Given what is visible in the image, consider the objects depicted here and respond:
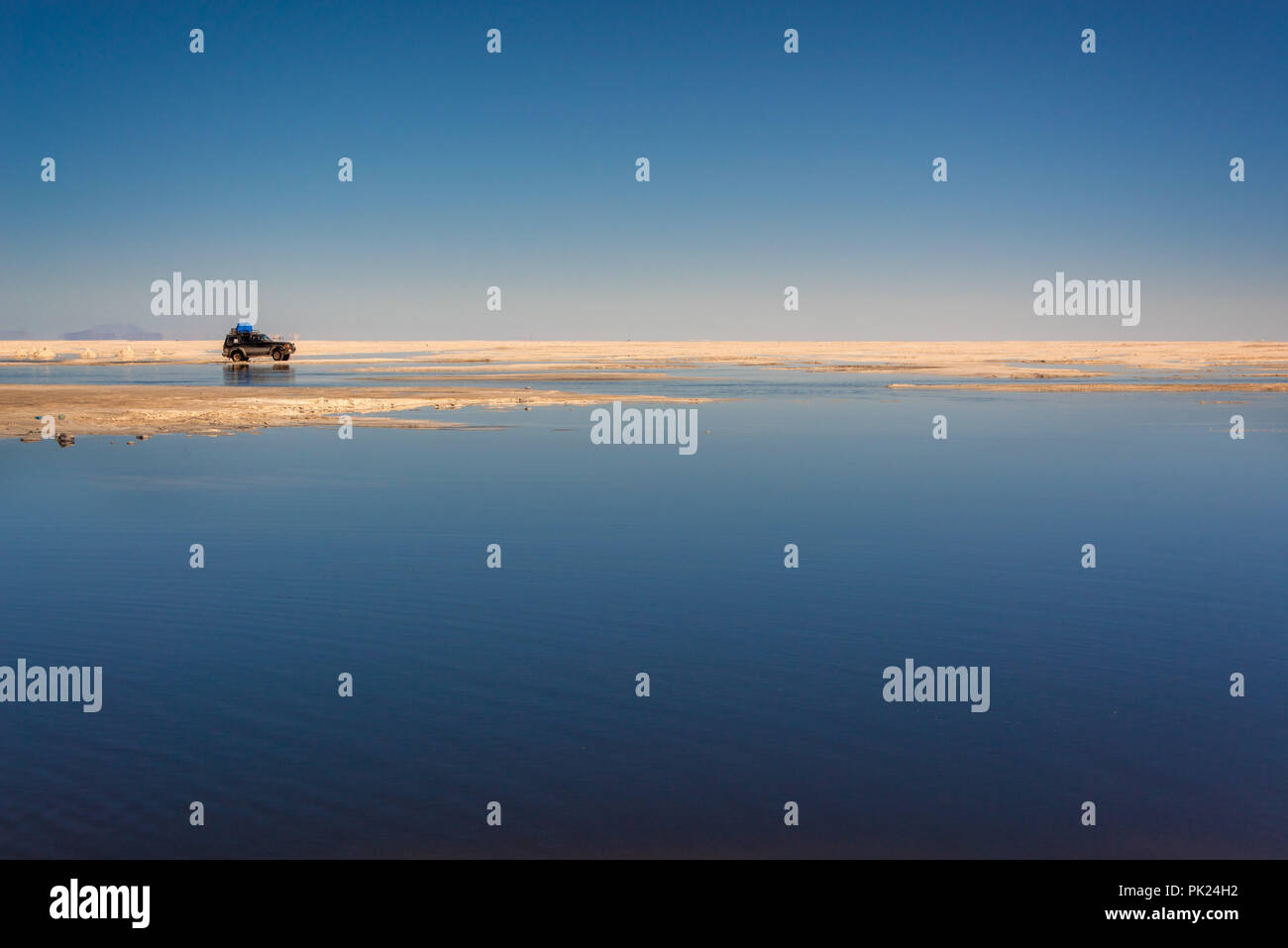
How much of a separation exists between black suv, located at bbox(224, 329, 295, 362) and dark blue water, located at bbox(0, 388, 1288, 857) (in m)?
68.1

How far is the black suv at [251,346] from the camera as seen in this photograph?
88188mm

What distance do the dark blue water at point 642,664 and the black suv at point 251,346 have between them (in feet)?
223

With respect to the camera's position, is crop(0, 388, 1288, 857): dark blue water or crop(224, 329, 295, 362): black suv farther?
crop(224, 329, 295, 362): black suv

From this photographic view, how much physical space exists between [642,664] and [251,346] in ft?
279

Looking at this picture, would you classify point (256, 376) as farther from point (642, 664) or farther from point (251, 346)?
point (642, 664)

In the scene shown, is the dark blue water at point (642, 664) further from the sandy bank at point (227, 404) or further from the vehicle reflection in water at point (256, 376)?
the vehicle reflection in water at point (256, 376)

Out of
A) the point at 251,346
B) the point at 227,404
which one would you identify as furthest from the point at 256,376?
the point at 227,404

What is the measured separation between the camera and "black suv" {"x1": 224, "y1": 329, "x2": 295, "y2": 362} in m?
88.2

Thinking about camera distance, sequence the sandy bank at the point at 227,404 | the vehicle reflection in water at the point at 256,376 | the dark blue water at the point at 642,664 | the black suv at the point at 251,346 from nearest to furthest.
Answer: the dark blue water at the point at 642,664 < the sandy bank at the point at 227,404 < the vehicle reflection in water at the point at 256,376 < the black suv at the point at 251,346

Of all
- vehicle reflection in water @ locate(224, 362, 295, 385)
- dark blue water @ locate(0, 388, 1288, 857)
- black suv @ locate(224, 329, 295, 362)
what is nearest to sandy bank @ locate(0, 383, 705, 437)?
vehicle reflection in water @ locate(224, 362, 295, 385)

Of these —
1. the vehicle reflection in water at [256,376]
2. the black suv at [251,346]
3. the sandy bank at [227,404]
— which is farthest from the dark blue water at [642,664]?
the black suv at [251,346]

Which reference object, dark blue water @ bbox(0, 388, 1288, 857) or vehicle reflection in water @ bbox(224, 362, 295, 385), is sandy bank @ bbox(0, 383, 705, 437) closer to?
vehicle reflection in water @ bbox(224, 362, 295, 385)
